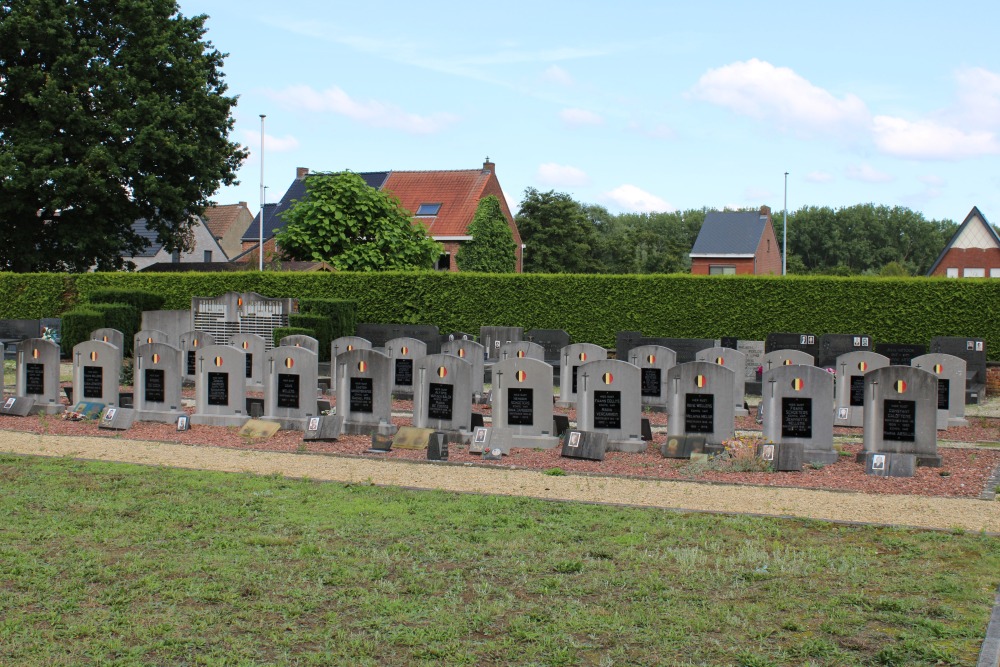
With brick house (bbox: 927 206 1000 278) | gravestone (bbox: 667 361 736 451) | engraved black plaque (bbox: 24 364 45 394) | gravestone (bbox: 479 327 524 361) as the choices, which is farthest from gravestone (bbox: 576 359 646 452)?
brick house (bbox: 927 206 1000 278)

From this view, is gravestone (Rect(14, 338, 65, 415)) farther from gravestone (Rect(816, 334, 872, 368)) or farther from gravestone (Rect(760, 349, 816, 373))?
gravestone (Rect(816, 334, 872, 368))

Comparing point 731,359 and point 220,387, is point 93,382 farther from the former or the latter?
point 731,359

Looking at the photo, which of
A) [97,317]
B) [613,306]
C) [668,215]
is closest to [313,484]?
[97,317]

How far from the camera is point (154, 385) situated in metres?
16.5

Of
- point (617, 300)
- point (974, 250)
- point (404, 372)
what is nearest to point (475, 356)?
point (404, 372)

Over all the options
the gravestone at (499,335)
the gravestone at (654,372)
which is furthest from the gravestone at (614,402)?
the gravestone at (499,335)

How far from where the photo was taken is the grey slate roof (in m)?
63.3

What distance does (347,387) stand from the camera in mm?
15336

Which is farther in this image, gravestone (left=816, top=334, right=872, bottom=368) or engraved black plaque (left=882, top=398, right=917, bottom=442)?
gravestone (left=816, top=334, right=872, bottom=368)

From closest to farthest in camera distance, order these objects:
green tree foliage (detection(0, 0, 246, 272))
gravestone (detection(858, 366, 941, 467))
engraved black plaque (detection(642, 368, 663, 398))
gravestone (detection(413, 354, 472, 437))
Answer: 1. gravestone (detection(858, 366, 941, 467))
2. gravestone (detection(413, 354, 472, 437))
3. engraved black plaque (detection(642, 368, 663, 398))
4. green tree foliage (detection(0, 0, 246, 272))

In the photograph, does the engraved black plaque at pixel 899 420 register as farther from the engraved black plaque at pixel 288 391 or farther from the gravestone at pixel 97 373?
the gravestone at pixel 97 373

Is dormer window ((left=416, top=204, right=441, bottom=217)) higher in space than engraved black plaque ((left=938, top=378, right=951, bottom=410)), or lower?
higher

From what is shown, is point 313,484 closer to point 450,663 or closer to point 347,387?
point 347,387

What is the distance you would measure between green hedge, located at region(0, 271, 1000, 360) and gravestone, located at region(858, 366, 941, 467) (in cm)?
1487
